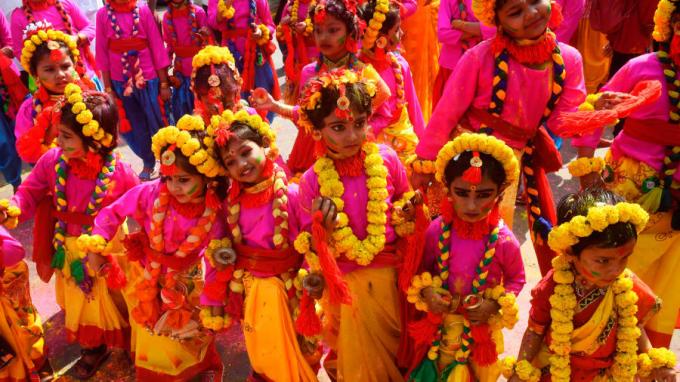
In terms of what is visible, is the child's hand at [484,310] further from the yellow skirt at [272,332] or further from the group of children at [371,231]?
the yellow skirt at [272,332]

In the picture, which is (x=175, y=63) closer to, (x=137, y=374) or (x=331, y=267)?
(x=137, y=374)

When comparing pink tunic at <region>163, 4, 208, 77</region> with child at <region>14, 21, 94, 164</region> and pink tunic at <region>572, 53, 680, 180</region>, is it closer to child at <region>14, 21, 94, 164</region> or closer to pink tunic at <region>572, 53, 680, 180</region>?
child at <region>14, 21, 94, 164</region>

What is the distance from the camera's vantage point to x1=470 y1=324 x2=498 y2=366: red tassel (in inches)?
108

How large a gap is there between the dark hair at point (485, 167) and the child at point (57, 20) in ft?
13.1

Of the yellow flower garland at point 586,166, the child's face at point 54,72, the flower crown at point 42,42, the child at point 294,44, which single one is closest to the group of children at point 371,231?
the yellow flower garland at point 586,166

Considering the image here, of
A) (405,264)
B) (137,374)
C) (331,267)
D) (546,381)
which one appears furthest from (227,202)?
(546,381)

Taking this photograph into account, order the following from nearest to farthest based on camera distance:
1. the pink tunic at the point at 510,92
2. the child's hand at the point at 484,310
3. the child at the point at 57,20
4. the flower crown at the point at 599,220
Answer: the flower crown at the point at 599,220 → the child's hand at the point at 484,310 → the pink tunic at the point at 510,92 → the child at the point at 57,20

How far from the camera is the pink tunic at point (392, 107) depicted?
13.2 ft

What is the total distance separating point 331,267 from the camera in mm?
2732

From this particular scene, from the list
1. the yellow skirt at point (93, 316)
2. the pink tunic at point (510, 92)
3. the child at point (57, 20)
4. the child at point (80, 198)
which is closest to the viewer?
the pink tunic at point (510, 92)

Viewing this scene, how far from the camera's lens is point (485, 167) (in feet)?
8.45

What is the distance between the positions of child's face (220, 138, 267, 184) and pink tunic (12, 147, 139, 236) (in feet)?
3.14

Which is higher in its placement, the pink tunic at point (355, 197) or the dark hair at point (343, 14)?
the dark hair at point (343, 14)

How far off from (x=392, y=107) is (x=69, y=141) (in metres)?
2.05
